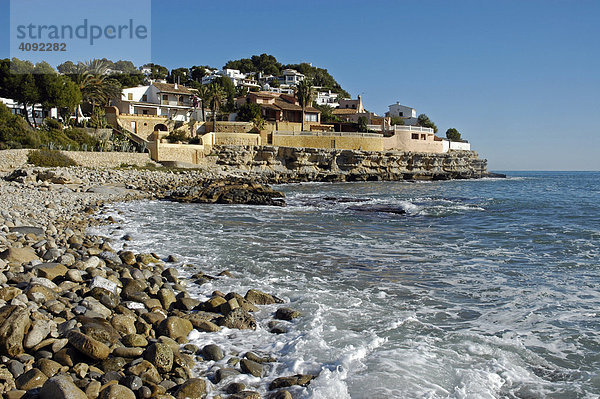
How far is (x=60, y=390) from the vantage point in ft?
15.6

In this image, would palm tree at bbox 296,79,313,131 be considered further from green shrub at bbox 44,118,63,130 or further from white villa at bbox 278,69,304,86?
white villa at bbox 278,69,304,86

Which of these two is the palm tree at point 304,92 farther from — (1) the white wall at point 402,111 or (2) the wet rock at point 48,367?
(2) the wet rock at point 48,367

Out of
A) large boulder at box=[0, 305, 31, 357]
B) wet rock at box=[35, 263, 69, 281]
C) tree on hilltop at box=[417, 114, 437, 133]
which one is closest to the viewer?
large boulder at box=[0, 305, 31, 357]

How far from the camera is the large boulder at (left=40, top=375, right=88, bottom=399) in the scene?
4738 mm

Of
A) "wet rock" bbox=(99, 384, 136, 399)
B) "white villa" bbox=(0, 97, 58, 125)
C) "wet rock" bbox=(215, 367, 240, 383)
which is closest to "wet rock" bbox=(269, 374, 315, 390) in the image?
"wet rock" bbox=(215, 367, 240, 383)

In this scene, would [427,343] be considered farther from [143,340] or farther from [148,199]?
[148,199]

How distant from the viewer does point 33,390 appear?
504 cm

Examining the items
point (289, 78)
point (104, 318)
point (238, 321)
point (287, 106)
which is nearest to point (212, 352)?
point (238, 321)

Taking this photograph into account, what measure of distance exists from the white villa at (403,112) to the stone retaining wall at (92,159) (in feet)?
223

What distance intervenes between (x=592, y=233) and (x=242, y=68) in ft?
427

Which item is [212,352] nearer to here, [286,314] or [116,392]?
[116,392]

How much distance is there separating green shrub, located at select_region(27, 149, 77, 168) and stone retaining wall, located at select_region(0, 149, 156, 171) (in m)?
0.48

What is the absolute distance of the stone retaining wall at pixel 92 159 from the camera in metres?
30.9

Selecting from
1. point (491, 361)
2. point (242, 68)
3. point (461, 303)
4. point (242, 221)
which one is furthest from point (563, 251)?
point (242, 68)
